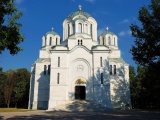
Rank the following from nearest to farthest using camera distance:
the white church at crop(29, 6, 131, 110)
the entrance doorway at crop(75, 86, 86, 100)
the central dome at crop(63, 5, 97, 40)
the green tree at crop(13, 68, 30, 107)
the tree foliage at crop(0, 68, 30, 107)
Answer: the white church at crop(29, 6, 131, 110), the entrance doorway at crop(75, 86, 86, 100), the central dome at crop(63, 5, 97, 40), the tree foliage at crop(0, 68, 30, 107), the green tree at crop(13, 68, 30, 107)

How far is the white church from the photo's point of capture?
107ft

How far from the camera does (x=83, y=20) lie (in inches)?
1505

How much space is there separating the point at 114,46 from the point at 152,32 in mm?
24927

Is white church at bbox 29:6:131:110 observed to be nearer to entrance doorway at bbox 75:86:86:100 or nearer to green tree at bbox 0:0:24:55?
entrance doorway at bbox 75:86:86:100

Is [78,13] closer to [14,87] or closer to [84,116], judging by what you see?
[14,87]

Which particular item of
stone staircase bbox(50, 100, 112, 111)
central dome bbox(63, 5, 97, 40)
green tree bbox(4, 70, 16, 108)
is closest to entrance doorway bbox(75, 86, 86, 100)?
stone staircase bbox(50, 100, 112, 111)

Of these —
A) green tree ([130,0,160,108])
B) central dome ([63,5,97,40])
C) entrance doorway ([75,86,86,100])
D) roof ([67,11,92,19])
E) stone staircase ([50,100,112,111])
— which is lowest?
stone staircase ([50,100,112,111])

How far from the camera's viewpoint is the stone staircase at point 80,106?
29375mm

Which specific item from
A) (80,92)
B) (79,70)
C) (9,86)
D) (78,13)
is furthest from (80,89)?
(9,86)

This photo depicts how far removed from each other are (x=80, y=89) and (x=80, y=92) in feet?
1.51

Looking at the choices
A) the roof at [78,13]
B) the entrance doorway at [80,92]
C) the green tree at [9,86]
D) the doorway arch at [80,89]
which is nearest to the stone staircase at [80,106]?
the entrance doorway at [80,92]

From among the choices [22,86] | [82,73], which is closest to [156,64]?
[82,73]

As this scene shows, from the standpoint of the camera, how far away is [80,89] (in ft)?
110

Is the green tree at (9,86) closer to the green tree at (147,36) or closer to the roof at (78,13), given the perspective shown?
the roof at (78,13)
